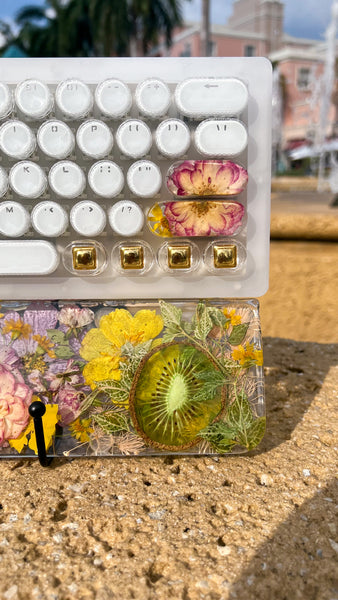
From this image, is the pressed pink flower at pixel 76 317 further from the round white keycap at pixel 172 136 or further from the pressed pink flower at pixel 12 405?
the round white keycap at pixel 172 136

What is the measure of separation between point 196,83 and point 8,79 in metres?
0.23

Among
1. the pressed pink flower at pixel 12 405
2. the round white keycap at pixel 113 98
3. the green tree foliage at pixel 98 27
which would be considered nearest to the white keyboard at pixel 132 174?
the round white keycap at pixel 113 98

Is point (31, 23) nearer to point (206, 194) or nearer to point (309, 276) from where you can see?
point (309, 276)

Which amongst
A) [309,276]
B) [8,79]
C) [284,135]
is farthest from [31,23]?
[8,79]

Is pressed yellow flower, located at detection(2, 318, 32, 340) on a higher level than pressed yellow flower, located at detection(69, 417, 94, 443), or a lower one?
higher

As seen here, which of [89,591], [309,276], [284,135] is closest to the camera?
[89,591]

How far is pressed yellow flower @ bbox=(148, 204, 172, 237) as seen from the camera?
→ 60cm

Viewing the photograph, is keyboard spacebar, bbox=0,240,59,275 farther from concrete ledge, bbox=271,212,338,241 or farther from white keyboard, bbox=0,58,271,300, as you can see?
concrete ledge, bbox=271,212,338,241

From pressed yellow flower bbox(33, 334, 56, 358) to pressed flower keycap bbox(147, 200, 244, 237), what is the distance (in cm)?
21

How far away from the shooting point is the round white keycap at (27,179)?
0.59 meters

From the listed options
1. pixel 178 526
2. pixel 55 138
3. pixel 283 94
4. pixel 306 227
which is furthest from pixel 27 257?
pixel 283 94

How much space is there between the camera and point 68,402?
0.64 m

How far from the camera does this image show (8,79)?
60cm

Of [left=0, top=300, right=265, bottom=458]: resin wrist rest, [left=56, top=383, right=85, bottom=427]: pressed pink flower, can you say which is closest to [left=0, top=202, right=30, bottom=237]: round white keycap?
[left=0, top=300, right=265, bottom=458]: resin wrist rest
